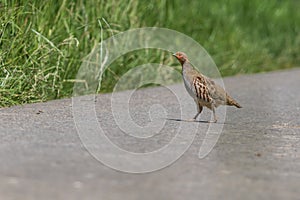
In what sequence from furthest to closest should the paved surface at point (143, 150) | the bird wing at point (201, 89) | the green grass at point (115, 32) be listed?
1. the green grass at point (115, 32)
2. the bird wing at point (201, 89)
3. the paved surface at point (143, 150)

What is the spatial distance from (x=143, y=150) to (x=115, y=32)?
4201 mm

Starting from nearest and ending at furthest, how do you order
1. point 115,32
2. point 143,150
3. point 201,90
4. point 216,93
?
1. point 143,150
2. point 201,90
3. point 216,93
4. point 115,32

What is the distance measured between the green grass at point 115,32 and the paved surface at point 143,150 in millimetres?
404

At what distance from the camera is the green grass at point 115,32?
26.3 feet

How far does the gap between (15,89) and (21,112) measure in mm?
654

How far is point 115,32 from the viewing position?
9688 mm

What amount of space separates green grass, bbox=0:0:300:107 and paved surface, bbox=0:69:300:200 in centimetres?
40

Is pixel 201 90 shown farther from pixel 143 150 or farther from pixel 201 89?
pixel 143 150

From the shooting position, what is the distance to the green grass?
26.3 feet

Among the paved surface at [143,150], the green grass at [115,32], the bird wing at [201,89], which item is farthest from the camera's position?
the green grass at [115,32]

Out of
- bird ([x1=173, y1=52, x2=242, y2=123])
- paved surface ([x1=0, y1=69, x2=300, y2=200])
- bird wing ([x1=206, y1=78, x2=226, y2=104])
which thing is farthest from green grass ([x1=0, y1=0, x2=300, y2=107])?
bird wing ([x1=206, y1=78, x2=226, y2=104])

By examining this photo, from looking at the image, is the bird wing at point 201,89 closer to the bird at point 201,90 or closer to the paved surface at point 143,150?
the bird at point 201,90

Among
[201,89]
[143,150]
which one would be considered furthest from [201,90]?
[143,150]

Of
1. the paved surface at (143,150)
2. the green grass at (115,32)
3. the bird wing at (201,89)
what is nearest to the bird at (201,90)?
the bird wing at (201,89)
